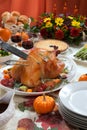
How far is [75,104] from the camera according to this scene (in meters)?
0.88

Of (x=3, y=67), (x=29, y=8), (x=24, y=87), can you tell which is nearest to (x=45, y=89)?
(x=24, y=87)

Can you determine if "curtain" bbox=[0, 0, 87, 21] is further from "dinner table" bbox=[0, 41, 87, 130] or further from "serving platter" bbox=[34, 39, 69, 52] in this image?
"dinner table" bbox=[0, 41, 87, 130]

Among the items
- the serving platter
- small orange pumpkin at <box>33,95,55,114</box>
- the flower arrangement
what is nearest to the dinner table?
small orange pumpkin at <box>33,95,55,114</box>

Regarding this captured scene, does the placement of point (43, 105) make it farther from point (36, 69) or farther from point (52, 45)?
point (52, 45)

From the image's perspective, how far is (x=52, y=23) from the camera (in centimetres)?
163

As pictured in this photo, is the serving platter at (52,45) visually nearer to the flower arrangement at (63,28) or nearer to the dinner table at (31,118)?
the flower arrangement at (63,28)

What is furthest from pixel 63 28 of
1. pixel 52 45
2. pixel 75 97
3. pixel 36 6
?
pixel 36 6

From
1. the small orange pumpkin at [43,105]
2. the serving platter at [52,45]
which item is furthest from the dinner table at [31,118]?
the serving platter at [52,45]

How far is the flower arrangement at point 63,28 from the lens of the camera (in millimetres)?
1548

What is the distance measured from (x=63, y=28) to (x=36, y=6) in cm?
106

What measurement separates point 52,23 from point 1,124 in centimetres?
96

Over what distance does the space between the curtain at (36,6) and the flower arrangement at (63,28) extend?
2.75ft

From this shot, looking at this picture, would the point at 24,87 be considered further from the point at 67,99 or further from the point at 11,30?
the point at 11,30

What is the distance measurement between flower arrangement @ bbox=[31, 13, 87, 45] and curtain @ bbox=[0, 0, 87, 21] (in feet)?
2.75
